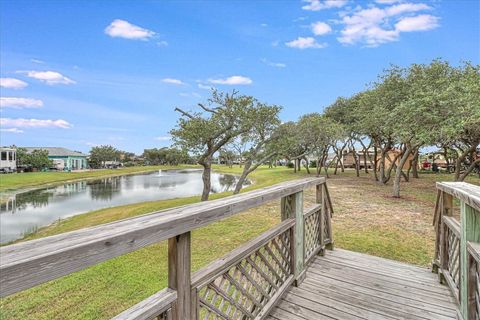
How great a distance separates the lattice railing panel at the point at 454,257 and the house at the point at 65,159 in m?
57.3

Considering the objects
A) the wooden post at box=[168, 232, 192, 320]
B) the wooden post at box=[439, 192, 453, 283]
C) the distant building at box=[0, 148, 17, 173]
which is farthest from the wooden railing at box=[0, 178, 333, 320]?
the distant building at box=[0, 148, 17, 173]

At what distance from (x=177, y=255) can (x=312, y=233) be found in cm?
269

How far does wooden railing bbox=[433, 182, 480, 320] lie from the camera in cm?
215

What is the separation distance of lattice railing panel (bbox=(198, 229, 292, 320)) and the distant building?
44102 millimetres

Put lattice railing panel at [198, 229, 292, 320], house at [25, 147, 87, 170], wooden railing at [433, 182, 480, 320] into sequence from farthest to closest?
house at [25, 147, 87, 170]
wooden railing at [433, 182, 480, 320]
lattice railing panel at [198, 229, 292, 320]

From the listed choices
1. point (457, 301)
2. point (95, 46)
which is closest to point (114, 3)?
point (95, 46)

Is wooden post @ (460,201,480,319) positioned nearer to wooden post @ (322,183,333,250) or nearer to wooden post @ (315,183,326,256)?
wooden post @ (315,183,326,256)

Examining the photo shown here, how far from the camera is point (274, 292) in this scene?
2.68 m

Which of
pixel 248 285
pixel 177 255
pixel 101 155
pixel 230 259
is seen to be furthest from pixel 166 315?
pixel 101 155

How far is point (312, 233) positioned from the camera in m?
3.70

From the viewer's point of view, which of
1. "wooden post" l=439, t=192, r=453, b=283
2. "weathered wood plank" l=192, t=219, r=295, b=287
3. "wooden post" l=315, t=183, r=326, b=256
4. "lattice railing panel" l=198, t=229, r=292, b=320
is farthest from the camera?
"wooden post" l=315, t=183, r=326, b=256

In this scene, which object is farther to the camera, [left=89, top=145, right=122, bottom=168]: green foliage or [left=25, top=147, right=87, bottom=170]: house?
[left=89, top=145, right=122, bottom=168]: green foliage

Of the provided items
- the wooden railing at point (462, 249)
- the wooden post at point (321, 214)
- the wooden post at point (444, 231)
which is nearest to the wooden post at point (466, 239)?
the wooden railing at point (462, 249)

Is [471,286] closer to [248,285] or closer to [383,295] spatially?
[383,295]
